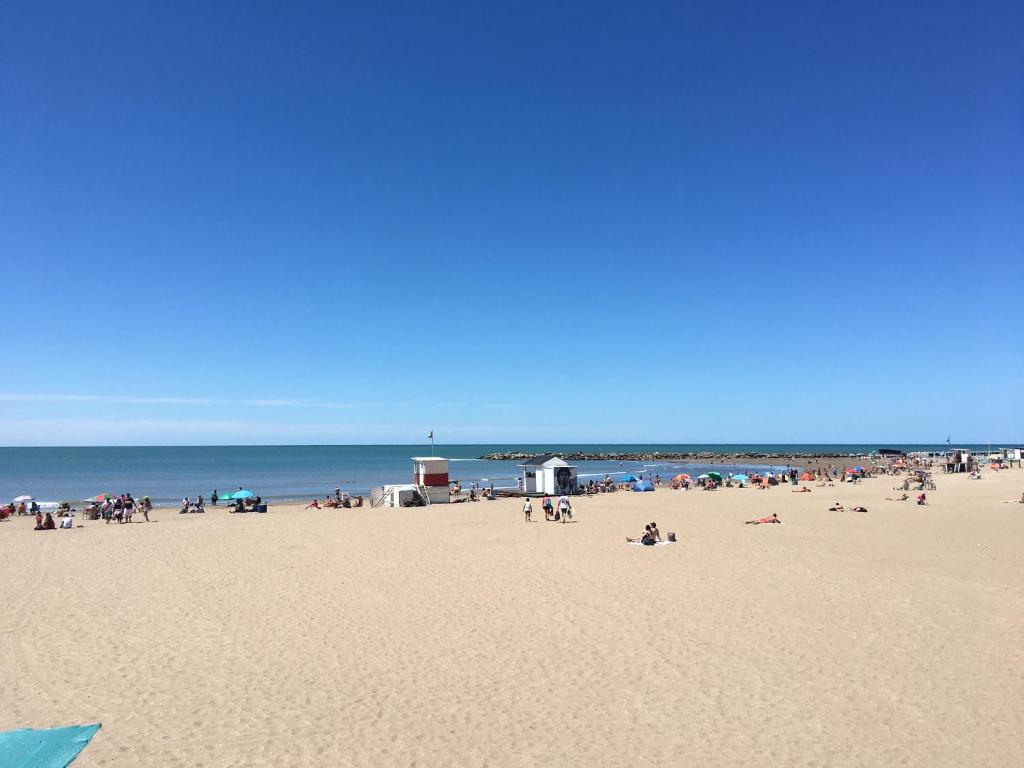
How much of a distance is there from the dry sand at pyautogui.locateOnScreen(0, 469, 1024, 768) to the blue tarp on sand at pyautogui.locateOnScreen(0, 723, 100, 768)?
26 centimetres

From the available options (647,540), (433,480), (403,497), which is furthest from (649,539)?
(433,480)

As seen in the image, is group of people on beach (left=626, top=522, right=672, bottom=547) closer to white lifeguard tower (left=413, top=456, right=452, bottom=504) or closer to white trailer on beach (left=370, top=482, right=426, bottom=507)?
white lifeguard tower (left=413, top=456, right=452, bottom=504)

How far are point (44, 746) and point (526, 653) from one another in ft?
18.1

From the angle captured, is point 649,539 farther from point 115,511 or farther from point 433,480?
point 115,511

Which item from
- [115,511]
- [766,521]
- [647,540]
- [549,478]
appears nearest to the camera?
[647,540]

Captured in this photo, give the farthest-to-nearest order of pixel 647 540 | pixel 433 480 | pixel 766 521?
pixel 433 480 → pixel 766 521 → pixel 647 540

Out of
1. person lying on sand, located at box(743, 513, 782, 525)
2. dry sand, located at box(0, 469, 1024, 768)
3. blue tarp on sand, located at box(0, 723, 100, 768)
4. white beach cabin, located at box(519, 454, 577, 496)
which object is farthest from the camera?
white beach cabin, located at box(519, 454, 577, 496)

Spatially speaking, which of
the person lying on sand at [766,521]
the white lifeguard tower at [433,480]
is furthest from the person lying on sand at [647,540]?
the white lifeguard tower at [433,480]

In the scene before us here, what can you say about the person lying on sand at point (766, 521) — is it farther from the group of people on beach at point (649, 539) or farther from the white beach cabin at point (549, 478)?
the white beach cabin at point (549, 478)

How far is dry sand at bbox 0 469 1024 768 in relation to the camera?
21.0 feet

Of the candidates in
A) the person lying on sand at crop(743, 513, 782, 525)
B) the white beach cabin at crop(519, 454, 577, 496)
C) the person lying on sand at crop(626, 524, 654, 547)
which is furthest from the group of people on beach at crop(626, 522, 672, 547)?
the white beach cabin at crop(519, 454, 577, 496)

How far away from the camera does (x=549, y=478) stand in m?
33.8

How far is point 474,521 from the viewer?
79.4 feet

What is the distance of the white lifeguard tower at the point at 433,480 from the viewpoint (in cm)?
3158
